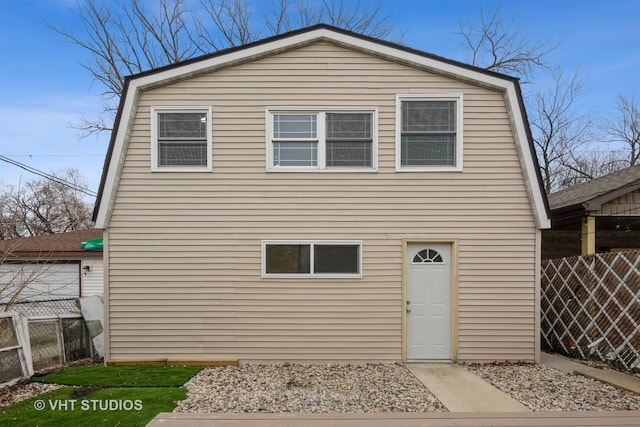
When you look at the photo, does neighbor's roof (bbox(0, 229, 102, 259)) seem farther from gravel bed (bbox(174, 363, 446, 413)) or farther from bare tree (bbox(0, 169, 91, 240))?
bare tree (bbox(0, 169, 91, 240))

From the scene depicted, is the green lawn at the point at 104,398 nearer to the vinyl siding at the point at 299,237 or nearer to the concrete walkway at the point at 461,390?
the vinyl siding at the point at 299,237

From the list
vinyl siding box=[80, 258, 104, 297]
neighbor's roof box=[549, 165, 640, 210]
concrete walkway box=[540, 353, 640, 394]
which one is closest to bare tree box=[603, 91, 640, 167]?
neighbor's roof box=[549, 165, 640, 210]

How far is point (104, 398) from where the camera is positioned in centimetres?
A: 440

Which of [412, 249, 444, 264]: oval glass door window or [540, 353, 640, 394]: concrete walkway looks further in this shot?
[412, 249, 444, 264]: oval glass door window

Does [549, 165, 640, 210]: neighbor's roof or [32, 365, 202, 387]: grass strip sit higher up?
[549, 165, 640, 210]: neighbor's roof

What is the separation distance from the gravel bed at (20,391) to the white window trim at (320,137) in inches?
168

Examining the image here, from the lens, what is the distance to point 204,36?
14.5 m

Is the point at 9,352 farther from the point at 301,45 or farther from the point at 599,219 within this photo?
the point at 599,219

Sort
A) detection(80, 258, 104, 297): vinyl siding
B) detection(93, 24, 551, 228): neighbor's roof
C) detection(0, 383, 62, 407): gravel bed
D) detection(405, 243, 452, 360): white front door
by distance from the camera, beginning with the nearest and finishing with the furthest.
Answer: detection(0, 383, 62, 407): gravel bed
detection(93, 24, 551, 228): neighbor's roof
detection(405, 243, 452, 360): white front door
detection(80, 258, 104, 297): vinyl siding

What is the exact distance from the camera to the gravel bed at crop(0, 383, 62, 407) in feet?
14.8

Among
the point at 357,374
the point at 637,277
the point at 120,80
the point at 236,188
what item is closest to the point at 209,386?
the point at 357,374

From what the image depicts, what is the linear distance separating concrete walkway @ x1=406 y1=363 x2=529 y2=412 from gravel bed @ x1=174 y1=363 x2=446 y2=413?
0.16 m

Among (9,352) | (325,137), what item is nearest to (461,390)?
(325,137)

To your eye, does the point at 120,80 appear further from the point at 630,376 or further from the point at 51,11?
the point at 630,376
